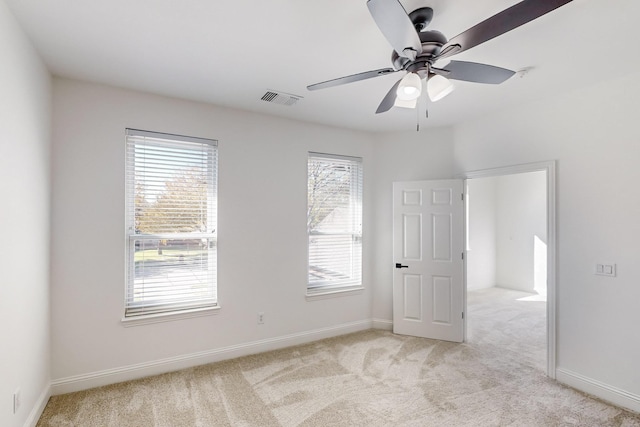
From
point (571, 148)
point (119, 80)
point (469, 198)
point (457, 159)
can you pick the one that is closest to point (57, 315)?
point (119, 80)

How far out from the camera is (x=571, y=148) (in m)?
2.88

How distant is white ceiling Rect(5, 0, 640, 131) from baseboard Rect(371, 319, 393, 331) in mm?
2802

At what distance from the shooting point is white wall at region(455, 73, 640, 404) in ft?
8.29

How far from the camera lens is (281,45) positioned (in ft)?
7.14

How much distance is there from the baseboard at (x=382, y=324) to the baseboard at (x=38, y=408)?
334cm

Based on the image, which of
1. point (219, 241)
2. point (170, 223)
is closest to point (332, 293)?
point (219, 241)

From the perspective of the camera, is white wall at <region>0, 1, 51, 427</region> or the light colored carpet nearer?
white wall at <region>0, 1, 51, 427</region>

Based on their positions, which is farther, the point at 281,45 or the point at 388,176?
the point at 388,176

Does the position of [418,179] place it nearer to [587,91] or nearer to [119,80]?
[587,91]

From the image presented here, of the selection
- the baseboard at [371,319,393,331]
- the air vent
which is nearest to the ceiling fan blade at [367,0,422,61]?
the air vent

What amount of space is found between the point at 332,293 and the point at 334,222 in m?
0.88

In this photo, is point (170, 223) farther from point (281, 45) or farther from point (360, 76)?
point (360, 76)

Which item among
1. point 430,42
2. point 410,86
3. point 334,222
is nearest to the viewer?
point 430,42

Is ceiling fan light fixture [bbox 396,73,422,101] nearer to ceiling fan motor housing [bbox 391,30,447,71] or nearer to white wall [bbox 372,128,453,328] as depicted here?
ceiling fan motor housing [bbox 391,30,447,71]
